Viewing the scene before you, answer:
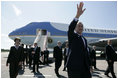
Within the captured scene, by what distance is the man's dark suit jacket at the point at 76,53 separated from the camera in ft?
10.1

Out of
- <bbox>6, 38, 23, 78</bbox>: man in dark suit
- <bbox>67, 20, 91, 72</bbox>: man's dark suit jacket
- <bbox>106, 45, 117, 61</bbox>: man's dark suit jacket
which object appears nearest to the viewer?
<bbox>67, 20, 91, 72</bbox>: man's dark suit jacket

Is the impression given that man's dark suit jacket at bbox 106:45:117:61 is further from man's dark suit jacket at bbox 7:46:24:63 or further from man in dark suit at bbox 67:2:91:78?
man in dark suit at bbox 67:2:91:78

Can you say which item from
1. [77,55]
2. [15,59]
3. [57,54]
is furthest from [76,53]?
[57,54]

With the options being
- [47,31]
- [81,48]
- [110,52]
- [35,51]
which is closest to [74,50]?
[81,48]

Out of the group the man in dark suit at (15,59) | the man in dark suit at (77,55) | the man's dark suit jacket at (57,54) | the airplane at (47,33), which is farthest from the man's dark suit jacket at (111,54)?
the airplane at (47,33)

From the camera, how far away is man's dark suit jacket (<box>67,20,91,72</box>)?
3.08m

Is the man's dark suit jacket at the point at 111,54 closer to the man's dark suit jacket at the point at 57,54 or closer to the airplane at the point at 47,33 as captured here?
the man's dark suit jacket at the point at 57,54

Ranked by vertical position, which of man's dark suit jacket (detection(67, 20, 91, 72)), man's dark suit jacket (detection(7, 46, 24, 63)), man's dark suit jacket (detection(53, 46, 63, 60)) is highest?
man's dark suit jacket (detection(67, 20, 91, 72))

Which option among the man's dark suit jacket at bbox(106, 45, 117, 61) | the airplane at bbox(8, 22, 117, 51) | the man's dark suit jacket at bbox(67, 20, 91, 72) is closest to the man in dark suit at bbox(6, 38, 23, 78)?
the man's dark suit jacket at bbox(67, 20, 91, 72)

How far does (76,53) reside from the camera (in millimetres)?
3090

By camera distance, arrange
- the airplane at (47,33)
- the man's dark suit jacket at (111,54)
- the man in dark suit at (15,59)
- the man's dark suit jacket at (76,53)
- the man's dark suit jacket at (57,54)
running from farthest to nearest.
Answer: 1. the airplane at (47,33)
2. the man's dark suit jacket at (57,54)
3. the man's dark suit jacket at (111,54)
4. the man in dark suit at (15,59)
5. the man's dark suit jacket at (76,53)

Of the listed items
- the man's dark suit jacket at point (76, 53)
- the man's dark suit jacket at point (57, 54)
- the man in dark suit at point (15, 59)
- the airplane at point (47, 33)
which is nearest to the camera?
the man's dark suit jacket at point (76, 53)

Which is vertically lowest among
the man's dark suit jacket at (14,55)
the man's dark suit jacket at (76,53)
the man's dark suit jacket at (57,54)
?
the man's dark suit jacket at (57,54)

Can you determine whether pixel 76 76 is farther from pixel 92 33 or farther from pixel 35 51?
pixel 92 33
